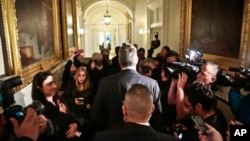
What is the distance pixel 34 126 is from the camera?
1299 millimetres

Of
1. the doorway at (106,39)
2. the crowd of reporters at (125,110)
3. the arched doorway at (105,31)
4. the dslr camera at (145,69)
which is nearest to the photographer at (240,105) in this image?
the crowd of reporters at (125,110)

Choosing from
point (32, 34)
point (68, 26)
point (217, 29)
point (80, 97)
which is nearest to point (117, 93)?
point (80, 97)

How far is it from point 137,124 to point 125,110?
5.2 inches

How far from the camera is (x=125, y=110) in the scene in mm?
1381

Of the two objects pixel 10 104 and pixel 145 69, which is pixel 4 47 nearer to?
pixel 10 104

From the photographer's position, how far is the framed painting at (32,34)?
8.48 feet

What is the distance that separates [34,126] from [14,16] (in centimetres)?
169

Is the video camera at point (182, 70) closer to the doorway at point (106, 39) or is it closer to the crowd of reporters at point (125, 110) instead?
the crowd of reporters at point (125, 110)

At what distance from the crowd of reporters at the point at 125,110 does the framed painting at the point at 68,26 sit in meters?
2.87

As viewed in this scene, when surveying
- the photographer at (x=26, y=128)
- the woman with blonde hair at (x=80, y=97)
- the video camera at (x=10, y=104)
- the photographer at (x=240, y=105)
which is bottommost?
the woman with blonde hair at (x=80, y=97)

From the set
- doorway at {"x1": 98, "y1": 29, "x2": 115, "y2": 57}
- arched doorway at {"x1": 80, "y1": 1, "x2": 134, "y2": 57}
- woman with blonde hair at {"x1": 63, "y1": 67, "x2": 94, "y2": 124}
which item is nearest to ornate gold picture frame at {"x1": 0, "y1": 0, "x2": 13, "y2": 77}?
woman with blonde hair at {"x1": 63, "y1": 67, "x2": 94, "y2": 124}

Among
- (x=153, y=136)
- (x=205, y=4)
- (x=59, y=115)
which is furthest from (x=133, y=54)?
(x=205, y=4)

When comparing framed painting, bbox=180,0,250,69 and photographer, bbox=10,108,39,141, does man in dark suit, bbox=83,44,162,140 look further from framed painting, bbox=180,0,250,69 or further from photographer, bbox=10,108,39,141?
framed painting, bbox=180,0,250,69

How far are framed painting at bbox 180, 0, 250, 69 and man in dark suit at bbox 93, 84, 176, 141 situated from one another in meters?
2.42
